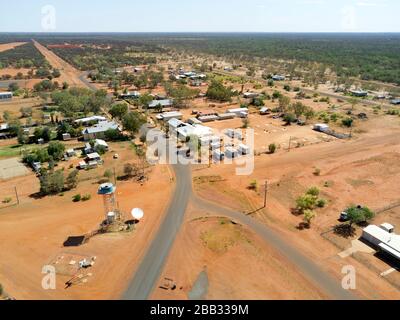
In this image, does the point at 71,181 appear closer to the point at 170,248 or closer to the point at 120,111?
the point at 170,248

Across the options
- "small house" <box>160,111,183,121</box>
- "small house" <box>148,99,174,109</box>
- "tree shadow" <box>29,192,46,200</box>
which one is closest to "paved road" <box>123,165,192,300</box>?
"tree shadow" <box>29,192,46,200</box>

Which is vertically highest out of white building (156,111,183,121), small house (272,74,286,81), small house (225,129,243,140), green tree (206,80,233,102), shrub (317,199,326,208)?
small house (272,74,286,81)

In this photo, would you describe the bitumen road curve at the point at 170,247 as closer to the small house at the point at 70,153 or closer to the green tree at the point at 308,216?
the green tree at the point at 308,216

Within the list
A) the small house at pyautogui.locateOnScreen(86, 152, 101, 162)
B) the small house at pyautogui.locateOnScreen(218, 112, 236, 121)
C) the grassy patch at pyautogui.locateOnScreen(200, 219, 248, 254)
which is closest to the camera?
the grassy patch at pyautogui.locateOnScreen(200, 219, 248, 254)

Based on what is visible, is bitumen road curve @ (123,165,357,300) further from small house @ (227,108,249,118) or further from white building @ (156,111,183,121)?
small house @ (227,108,249,118)

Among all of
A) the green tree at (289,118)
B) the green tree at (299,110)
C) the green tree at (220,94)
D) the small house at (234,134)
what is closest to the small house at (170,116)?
the small house at (234,134)

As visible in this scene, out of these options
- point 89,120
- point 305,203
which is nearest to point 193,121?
point 89,120

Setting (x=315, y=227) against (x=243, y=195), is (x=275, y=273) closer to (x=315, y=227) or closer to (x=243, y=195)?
(x=315, y=227)

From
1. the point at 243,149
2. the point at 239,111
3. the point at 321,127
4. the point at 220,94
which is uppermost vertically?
the point at 220,94
